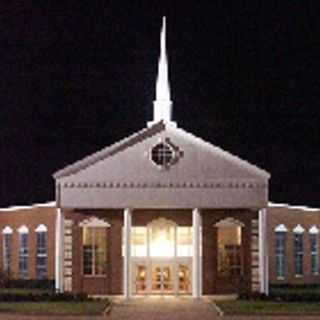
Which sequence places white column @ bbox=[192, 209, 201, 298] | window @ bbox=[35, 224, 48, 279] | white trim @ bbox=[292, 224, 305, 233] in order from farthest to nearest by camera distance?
white trim @ bbox=[292, 224, 305, 233]
window @ bbox=[35, 224, 48, 279]
white column @ bbox=[192, 209, 201, 298]

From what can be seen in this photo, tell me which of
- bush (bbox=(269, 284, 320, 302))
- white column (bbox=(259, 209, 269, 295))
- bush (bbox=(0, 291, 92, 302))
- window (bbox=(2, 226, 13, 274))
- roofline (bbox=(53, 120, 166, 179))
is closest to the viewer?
bush (bbox=(0, 291, 92, 302))

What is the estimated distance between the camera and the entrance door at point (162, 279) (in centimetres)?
5356

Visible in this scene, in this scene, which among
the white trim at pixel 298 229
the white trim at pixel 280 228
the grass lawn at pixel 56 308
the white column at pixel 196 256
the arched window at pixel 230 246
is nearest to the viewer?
the grass lawn at pixel 56 308

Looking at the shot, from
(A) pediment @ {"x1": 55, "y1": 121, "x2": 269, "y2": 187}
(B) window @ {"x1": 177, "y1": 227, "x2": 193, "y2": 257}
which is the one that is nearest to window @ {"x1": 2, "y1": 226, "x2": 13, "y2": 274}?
(A) pediment @ {"x1": 55, "y1": 121, "x2": 269, "y2": 187}

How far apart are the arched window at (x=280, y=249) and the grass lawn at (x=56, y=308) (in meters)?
14.9

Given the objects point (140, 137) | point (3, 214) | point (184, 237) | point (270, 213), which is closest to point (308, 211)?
point (270, 213)

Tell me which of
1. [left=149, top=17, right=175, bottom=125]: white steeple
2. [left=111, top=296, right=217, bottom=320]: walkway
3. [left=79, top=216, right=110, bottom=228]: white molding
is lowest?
[left=111, top=296, right=217, bottom=320]: walkway

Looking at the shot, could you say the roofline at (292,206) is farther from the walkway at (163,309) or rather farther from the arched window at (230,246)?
the walkway at (163,309)

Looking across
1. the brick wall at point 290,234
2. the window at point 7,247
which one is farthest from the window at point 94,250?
the brick wall at point 290,234

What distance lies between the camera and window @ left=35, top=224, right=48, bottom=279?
58.4 m

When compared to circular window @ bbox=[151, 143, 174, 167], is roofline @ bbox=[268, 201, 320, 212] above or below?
below

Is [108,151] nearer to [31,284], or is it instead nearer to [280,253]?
[31,284]

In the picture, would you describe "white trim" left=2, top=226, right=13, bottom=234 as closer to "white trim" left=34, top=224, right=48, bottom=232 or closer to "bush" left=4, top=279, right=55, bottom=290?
"white trim" left=34, top=224, right=48, bottom=232

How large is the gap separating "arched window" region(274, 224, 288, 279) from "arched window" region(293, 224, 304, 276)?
727 millimetres
